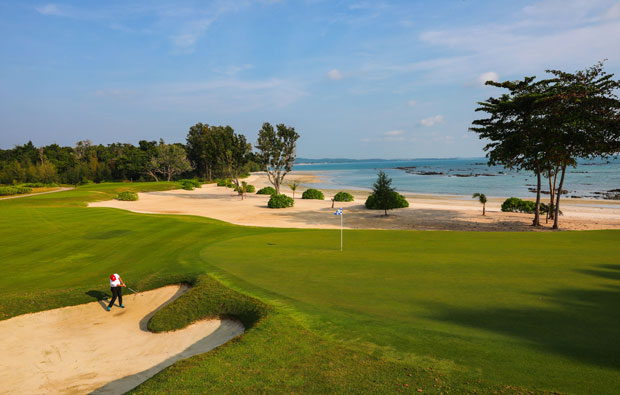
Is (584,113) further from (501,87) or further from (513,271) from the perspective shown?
(513,271)

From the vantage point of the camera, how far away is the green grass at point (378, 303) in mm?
5898

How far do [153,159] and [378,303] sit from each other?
100517 mm

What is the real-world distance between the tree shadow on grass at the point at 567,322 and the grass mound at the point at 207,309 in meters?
5.04

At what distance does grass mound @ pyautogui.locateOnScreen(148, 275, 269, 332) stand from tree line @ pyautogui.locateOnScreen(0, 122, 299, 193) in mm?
47757

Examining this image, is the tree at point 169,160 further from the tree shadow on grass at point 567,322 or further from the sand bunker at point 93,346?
the tree shadow on grass at point 567,322

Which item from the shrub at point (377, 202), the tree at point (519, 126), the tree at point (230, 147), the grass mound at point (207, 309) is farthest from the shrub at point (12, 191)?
the tree at point (519, 126)

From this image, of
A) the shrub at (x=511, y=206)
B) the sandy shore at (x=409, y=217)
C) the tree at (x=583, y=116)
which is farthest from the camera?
the shrub at (x=511, y=206)

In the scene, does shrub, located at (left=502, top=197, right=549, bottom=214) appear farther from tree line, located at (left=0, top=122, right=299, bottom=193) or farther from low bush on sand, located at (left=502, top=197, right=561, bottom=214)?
tree line, located at (left=0, top=122, right=299, bottom=193)

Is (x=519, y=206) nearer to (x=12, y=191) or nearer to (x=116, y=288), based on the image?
(x=116, y=288)

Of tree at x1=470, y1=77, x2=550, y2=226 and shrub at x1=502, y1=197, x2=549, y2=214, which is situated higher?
tree at x1=470, y1=77, x2=550, y2=226

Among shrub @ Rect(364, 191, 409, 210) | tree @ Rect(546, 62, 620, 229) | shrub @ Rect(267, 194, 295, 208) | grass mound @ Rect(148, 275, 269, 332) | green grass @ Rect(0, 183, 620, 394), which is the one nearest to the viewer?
green grass @ Rect(0, 183, 620, 394)

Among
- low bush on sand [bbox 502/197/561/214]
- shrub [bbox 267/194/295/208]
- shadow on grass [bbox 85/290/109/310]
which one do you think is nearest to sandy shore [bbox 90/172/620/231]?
shrub [bbox 267/194/295/208]

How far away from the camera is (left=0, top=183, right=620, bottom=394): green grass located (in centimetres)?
590

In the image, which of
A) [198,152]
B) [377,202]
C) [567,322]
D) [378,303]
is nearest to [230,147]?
[377,202]
